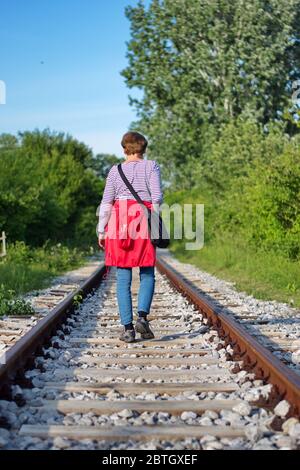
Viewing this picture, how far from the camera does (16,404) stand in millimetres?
4043

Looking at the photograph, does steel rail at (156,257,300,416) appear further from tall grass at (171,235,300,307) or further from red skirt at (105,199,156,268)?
tall grass at (171,235,300,307)

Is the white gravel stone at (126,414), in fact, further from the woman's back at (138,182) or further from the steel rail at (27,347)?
the woman's back at (138,182)

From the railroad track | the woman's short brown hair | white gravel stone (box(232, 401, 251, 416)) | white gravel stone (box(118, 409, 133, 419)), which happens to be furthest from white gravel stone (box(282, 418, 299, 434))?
the woman's short brown hair

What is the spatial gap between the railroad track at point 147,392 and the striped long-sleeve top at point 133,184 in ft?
3.91

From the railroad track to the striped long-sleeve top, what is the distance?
1190mm

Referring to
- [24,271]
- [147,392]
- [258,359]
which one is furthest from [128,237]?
[24,271]

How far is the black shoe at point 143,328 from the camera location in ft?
20.8

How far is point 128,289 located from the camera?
20.4 ft

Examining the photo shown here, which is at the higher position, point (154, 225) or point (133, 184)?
point (133, 184)

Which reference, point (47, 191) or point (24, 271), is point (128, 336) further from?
point (47, 191)

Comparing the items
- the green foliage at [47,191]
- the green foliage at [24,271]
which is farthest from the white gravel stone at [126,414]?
the green foliage at [47,191]

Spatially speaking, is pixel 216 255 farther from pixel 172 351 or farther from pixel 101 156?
pixel 101 156

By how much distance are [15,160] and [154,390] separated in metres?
18.4

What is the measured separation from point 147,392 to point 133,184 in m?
2.17
